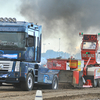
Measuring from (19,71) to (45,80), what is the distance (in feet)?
8.90

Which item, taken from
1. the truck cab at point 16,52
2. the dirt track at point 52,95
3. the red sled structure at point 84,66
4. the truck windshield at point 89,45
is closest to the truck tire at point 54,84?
the red sled structure at point 84,66

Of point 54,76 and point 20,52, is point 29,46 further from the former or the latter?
point 54,76

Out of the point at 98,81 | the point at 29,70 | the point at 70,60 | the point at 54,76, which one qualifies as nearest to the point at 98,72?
the point at 98,81

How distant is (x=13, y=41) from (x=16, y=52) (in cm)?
56

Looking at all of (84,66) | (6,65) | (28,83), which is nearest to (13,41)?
(6,65)

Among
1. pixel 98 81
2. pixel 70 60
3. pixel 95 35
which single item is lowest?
pixel 98 81

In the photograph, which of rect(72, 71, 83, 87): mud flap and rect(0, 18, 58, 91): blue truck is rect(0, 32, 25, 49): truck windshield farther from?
rect(72, 71, 83, 87): mud flap

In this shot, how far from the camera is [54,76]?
55.3 feet

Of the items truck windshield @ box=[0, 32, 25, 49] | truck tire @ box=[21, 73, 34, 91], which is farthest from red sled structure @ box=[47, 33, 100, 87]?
truck windshield @ box=[0, 32, 25, 49]

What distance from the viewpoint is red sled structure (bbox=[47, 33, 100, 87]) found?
1883 centimetres

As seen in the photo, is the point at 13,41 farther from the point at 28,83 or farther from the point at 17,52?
the point at 28,83

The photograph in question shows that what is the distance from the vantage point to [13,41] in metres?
13.6

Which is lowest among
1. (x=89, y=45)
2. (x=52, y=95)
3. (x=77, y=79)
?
(x=52, y=95)

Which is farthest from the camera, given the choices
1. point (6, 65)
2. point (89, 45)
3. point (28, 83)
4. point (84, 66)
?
point (89, 45)
